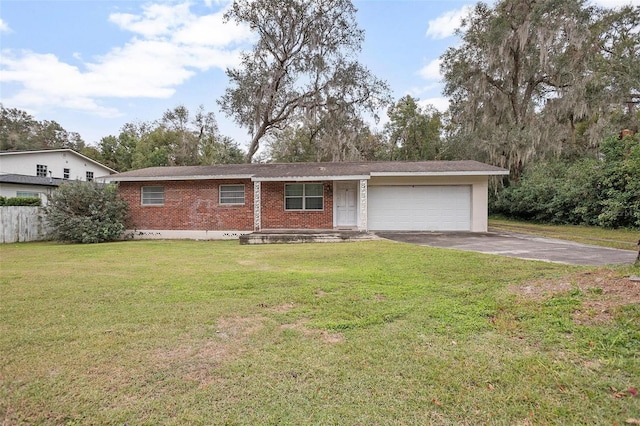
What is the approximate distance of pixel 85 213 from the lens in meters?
14.0

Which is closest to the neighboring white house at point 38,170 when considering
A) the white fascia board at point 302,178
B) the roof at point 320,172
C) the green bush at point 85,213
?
the green bush at point 85,213

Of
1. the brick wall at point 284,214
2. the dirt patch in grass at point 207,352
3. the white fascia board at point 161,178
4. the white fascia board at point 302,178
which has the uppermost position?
the white fascia board at point 161,178

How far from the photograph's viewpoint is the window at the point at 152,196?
14.5 m

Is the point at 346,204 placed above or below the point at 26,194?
below

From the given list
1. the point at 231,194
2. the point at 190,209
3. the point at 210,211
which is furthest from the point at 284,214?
the point at 190,209

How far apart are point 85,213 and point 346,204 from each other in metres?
10.9

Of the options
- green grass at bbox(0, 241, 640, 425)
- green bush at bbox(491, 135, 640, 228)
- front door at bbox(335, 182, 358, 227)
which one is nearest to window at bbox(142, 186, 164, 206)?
front door at bbox(335, 182, 358, 227)

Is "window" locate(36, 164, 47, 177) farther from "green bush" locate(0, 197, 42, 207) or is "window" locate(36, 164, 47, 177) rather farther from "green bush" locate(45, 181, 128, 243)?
"green bush" locate(45, 181, 128, 243)

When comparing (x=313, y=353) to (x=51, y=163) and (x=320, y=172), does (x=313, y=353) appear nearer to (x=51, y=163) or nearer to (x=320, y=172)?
(x=320, y=172)

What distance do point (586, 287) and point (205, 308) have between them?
17.3 ft

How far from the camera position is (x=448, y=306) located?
448cm

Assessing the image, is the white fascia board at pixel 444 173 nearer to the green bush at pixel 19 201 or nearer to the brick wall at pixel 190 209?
the brick wall at pixel 190 209

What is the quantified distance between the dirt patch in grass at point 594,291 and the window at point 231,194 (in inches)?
440

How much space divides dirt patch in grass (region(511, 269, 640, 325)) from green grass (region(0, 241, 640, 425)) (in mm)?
127
